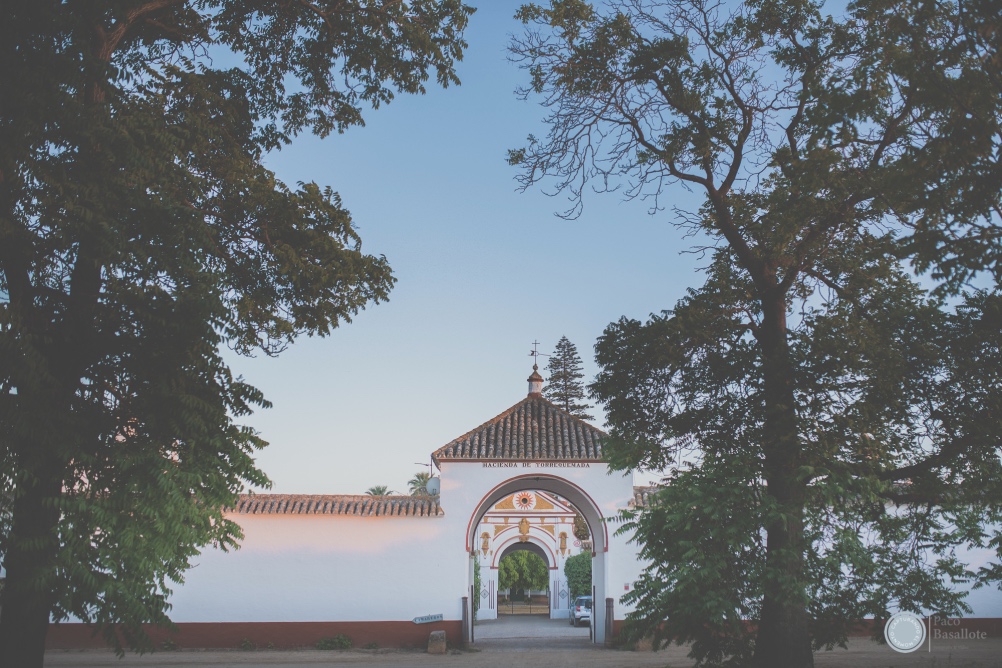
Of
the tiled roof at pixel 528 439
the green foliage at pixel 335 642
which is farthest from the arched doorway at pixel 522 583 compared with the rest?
the green foliage at pixel 335 642

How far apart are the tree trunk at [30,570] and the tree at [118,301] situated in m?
0.02

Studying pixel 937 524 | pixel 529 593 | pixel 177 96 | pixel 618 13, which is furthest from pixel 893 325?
pixel 529 593

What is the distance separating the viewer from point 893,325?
30.5ft

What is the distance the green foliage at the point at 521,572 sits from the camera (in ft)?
165

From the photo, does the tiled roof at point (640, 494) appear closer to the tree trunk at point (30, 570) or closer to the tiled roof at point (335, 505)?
the tiled roof at point (335, 505)

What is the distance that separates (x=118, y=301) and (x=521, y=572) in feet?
150

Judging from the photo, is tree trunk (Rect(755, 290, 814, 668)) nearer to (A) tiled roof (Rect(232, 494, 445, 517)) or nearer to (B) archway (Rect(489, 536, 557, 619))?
(A) tiled roof (Rect(232, 494, 445, 517))

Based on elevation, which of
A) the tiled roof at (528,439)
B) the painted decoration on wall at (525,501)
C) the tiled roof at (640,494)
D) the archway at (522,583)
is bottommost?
the archway at (522,583)

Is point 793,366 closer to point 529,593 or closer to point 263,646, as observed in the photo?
point 263,646

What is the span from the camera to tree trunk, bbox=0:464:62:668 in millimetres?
7461

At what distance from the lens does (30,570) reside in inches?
294

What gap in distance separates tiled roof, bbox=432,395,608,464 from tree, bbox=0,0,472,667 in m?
10.4

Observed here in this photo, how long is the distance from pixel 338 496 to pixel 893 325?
45.8ft

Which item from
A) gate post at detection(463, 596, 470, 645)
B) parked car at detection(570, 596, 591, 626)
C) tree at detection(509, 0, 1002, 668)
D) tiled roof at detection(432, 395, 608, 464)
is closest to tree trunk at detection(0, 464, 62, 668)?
tree at detection(509, 0, 1002, 668)
